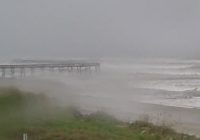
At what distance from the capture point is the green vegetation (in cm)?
1494

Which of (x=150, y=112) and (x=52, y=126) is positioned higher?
(x=52, y=126)

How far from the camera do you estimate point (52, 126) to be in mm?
16812

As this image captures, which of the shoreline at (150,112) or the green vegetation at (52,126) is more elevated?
the green vegetation at (52,126)

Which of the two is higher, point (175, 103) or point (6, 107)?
point (6, 107)

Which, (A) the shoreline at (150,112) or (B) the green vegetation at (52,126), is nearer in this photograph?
(B) the green vegetation at (52,126)

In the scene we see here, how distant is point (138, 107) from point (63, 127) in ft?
54.4

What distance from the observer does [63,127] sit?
16.6 m

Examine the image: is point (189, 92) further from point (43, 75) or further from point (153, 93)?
point (43, 75)

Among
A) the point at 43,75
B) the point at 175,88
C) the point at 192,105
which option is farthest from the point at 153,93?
the point at 43,75

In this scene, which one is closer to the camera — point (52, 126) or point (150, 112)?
point (52, 126)

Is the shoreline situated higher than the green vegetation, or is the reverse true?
the green vegetation

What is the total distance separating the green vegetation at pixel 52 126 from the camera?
1494 centimetres

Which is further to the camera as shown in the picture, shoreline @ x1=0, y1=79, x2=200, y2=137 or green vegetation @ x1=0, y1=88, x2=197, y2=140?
shoreline @ x1=0, y1=79, x2=200, y2=137

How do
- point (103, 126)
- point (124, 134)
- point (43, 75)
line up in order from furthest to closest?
point (43, 75) → point (103, 126) → point (124, 134)
